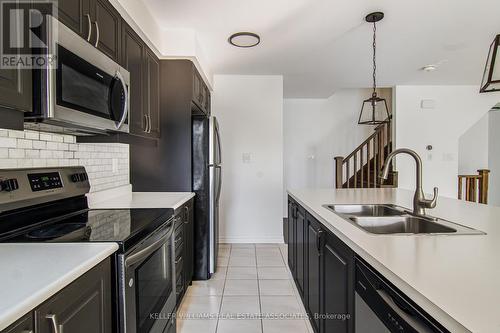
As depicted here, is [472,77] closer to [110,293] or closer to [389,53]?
[389,53]

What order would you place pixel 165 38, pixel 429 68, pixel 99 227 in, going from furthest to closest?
pixel 429 68, pixel 165 38, pixel 99 227

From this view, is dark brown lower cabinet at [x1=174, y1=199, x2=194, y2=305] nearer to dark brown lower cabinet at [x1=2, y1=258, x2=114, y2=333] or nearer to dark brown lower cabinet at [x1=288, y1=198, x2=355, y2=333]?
dark brown lower cabinet at [x1=288, y1=198, x2=355, y2=333]

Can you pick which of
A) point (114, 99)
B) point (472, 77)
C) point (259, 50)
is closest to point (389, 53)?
point (259, 50)

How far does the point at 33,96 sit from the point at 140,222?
2.41ft

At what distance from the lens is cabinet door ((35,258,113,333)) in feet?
2.54

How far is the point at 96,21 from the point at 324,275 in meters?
1.93

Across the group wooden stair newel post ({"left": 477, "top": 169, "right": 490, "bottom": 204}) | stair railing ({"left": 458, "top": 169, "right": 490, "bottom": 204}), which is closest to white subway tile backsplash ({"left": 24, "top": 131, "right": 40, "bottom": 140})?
stair railing ({"left": 458, "top": 169, "right": 490, "bottom": 204})

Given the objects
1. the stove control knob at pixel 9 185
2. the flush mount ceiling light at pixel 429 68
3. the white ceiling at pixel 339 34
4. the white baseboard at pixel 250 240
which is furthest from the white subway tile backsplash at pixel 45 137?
the flush mount ceiling light at pixel 429 68

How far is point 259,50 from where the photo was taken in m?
3.33

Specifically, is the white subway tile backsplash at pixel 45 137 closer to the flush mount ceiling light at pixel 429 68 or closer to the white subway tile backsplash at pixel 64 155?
the white subway tile backsplash at pixel 64 155

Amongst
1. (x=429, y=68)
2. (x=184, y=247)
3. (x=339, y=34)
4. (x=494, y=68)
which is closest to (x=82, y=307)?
(x=184, y=247)

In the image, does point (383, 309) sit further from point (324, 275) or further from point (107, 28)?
point (107, 28)

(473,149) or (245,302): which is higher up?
(473,149)

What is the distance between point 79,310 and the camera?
0.91 metres
